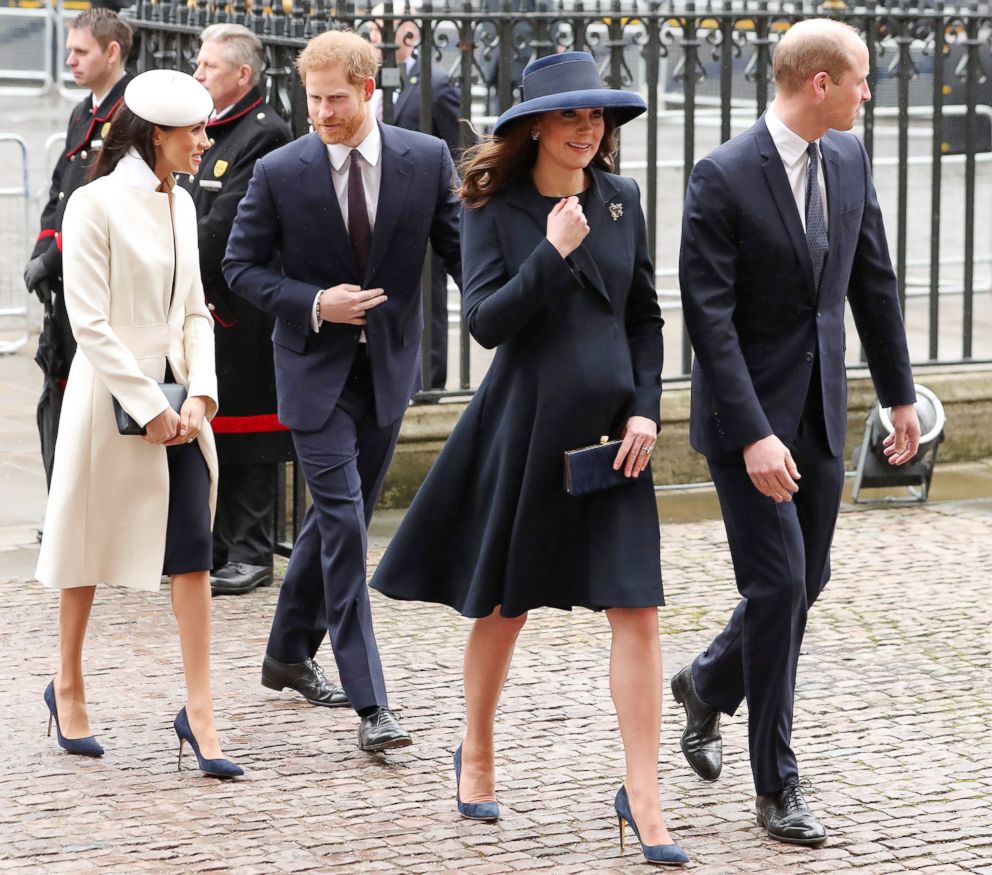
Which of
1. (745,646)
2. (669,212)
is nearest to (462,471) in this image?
(745,646)

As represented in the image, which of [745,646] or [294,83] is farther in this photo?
[294,83]

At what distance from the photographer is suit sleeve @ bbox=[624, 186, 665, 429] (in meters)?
4.69

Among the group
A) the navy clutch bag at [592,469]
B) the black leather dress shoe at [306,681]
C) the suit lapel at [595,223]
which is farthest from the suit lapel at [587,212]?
the black leather dress shoe at [306,681]

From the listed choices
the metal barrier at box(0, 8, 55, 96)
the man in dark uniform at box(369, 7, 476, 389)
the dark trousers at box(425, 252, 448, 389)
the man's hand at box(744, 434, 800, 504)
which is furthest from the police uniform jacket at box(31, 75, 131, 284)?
the metal barrier at box(0, 8, 55, 96)

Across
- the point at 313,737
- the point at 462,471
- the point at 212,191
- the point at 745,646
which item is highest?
the point at 212,191

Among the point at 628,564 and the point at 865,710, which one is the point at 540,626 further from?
the point at 628,564

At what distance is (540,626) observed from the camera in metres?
6.72

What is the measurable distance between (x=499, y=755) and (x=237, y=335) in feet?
7.71

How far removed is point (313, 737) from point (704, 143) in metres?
13.7

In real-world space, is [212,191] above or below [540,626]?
above

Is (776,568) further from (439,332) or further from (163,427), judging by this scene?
(439,332)

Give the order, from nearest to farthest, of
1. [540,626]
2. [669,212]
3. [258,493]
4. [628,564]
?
[628,564]
[540,626]
[258,493]
[669,212]

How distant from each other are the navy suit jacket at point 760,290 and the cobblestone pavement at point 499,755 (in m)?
0.97

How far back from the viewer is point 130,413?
5.02 meters
